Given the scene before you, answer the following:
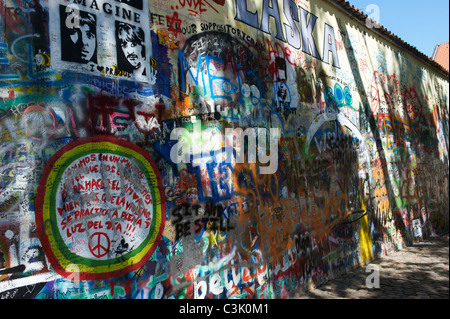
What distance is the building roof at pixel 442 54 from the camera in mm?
22753

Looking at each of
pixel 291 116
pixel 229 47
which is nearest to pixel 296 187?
pixel 291 116

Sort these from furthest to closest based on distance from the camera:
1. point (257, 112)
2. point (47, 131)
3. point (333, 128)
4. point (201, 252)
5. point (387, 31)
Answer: point (387, 31) < point (333, 128) < point (257, 112) < point (201, 252) < point (47, 131)

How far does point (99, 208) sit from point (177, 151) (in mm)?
981

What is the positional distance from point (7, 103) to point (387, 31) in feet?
27.5

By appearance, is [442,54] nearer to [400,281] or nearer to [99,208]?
[400,281]

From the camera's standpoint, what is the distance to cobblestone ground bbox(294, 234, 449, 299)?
4.93m

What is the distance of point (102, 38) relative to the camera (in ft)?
10.00

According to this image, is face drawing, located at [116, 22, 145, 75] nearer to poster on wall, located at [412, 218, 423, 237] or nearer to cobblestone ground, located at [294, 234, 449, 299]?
cobblestone ground, located at [294, 234, 449, 299]

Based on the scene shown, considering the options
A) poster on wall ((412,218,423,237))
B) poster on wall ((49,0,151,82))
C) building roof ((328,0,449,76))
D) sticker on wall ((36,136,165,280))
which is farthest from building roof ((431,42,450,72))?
sticker on wall ((36,136,165,280))

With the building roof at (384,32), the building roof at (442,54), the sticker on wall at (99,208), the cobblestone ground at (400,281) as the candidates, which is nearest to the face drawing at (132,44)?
the sticker on wall at (99,208)

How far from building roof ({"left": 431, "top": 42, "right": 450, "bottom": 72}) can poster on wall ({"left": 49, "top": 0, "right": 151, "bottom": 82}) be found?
2439cm

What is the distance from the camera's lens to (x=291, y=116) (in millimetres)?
5242

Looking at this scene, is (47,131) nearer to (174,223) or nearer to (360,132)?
(174,223)

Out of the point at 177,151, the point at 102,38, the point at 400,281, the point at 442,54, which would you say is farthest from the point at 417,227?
the point at 442,54
